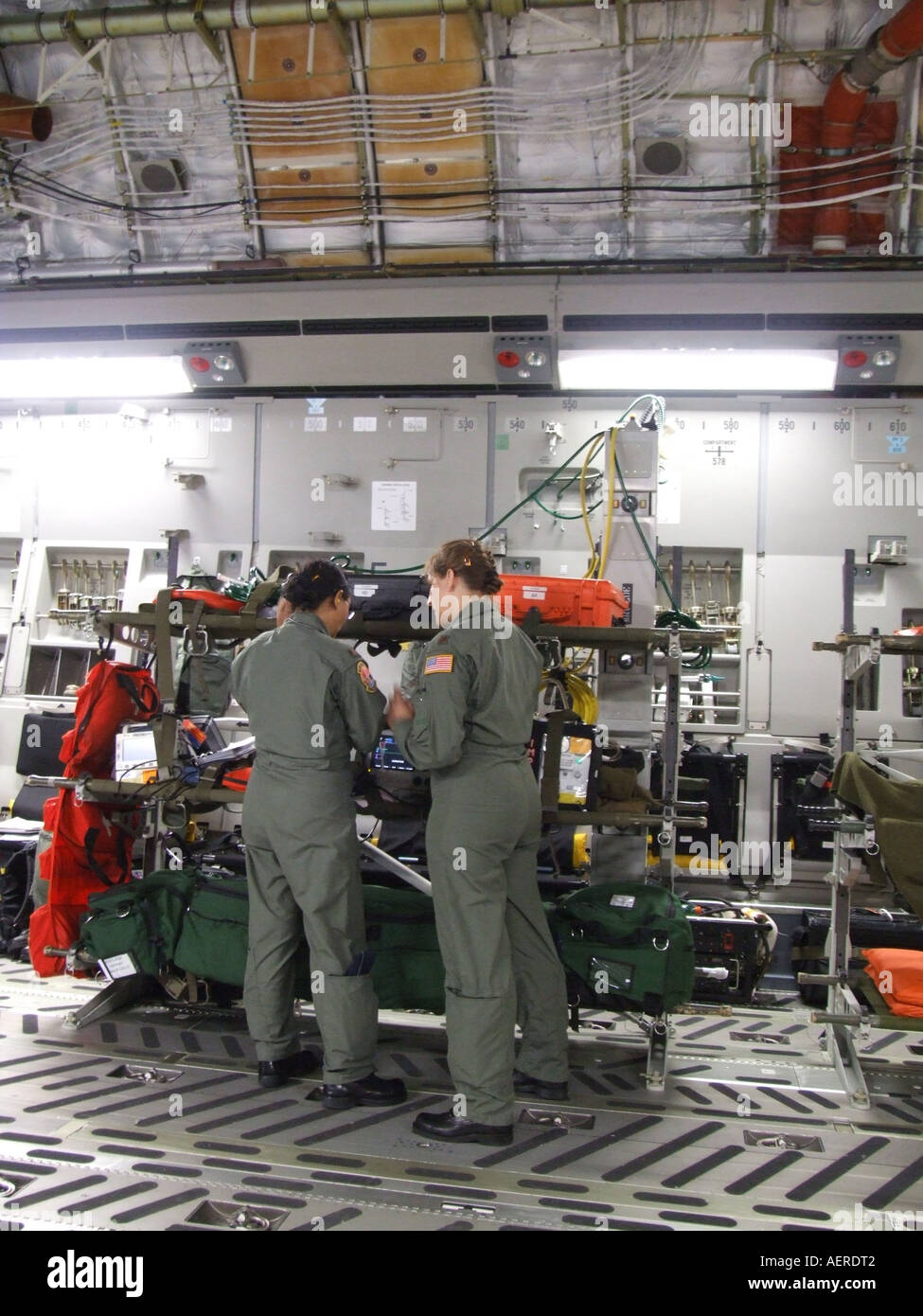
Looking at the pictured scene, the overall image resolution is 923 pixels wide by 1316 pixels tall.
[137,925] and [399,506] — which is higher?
[399,506]

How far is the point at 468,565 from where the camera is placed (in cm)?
314

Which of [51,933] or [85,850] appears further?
[85,850]

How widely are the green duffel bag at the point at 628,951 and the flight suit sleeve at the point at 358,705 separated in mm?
974

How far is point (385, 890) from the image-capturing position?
146 inches

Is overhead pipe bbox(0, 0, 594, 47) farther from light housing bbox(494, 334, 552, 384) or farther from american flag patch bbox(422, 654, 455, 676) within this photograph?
american flag patch bbox(422, 654, 455, 676)

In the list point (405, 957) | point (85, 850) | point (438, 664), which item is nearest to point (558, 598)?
point (438, 664)

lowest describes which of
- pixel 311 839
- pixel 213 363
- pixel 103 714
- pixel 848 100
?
pixel 311 839

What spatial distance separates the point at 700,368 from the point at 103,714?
11.7ft

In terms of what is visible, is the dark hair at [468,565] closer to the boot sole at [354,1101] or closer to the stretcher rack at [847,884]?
the stretcher rack at [847,884]

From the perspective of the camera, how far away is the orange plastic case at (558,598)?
3543mm

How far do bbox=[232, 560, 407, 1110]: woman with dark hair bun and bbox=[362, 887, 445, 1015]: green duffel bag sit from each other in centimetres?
32

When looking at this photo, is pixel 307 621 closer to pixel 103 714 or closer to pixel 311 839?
pixel 311 839

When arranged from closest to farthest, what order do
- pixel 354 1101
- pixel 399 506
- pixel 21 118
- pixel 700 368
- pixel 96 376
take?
pixel 354 1101 < pixel 700 368 < pixel 21 118 < pixel 399 506 < pixel 96 376

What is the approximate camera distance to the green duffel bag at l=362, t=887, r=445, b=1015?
3496 millimetres
